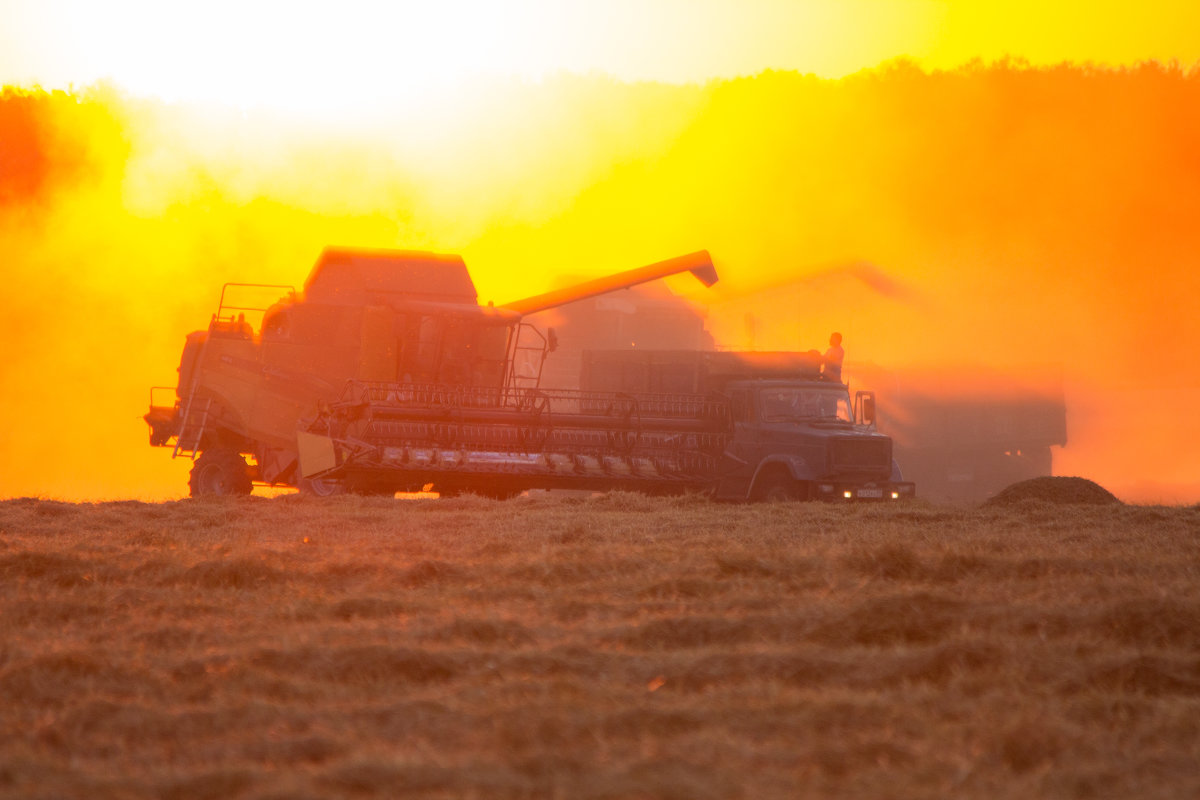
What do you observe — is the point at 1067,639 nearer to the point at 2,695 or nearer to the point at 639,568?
the point at 639,568

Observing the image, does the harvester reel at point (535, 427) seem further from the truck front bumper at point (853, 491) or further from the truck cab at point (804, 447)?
the truck front bumper at point (853, 491)

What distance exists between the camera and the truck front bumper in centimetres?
1764

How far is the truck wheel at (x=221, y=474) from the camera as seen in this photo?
20.2m

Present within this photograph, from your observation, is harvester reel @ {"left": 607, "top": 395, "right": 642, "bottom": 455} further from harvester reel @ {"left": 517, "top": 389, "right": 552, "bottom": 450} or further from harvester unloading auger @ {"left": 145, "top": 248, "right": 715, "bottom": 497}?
harvester reel @ {"left": 517, "top": 389, "right": 552, "bottom": 450}

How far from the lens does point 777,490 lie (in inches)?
714

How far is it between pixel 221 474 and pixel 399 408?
4161mm

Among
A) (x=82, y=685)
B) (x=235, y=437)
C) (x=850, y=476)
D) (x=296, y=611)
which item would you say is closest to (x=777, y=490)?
(x=850, y=476)

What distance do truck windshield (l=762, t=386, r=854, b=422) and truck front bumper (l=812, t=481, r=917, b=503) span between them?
4.64 ft

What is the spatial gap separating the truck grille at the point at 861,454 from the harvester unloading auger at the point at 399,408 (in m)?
1.94

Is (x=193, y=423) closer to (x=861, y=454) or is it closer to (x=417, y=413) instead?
(x=417, y=413)

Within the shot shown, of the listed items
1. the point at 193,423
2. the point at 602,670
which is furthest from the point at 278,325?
the point at 602,670

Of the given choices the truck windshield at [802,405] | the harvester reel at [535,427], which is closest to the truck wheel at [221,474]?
the harvester reel at [535,427]

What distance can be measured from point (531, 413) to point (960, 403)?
16.3 m

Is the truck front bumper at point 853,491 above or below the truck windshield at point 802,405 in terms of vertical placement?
below
